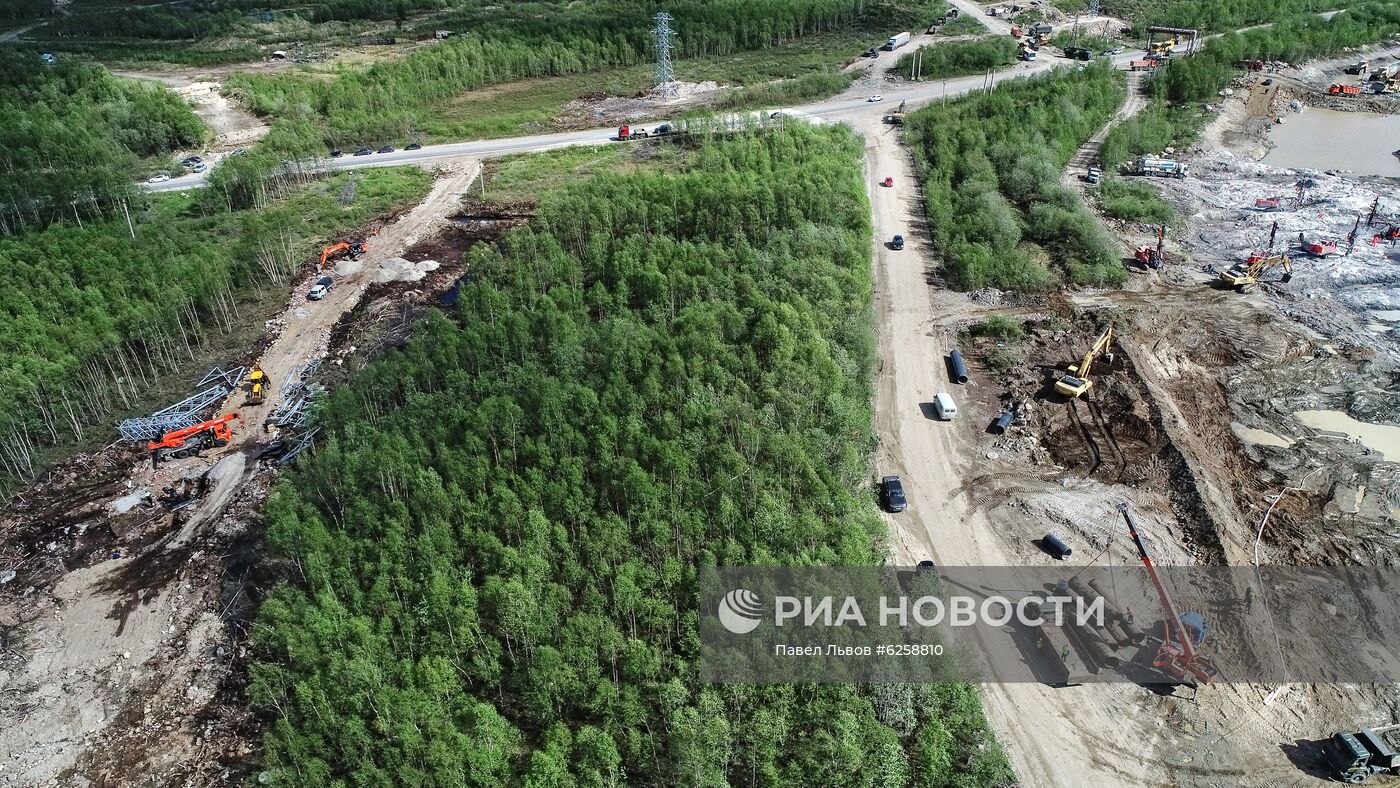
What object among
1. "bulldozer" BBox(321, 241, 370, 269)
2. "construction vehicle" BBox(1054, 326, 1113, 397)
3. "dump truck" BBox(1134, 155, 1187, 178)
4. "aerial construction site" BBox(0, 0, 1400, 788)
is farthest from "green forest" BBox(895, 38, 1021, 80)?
"bulldozer" BBox(321, 241, 370, 269)

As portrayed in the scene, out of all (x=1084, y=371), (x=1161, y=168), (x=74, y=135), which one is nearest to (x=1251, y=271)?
(x=1084, y=371)

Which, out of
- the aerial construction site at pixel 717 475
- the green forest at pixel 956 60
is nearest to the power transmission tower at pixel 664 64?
the green forest at pixel 956 60

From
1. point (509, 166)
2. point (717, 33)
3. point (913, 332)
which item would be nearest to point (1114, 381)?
point (913, 332)

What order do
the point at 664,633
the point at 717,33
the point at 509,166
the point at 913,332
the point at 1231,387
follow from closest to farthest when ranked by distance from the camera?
1. the point at 664,633
2. the point at 1231,387
3. the point at 913,332
4. the point at 509,166
5. the point at 717,33

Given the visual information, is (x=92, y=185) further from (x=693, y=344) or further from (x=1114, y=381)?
(x=1114, y=381)

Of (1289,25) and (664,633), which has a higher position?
(1289,25)

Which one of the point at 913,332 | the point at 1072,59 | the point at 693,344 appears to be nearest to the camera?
the point at 693,344

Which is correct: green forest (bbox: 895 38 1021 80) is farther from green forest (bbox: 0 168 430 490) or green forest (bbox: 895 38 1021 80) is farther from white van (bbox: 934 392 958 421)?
white van (bbox: 934 392 958 421)

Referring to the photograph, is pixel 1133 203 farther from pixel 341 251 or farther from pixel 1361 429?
pixel 341 251
